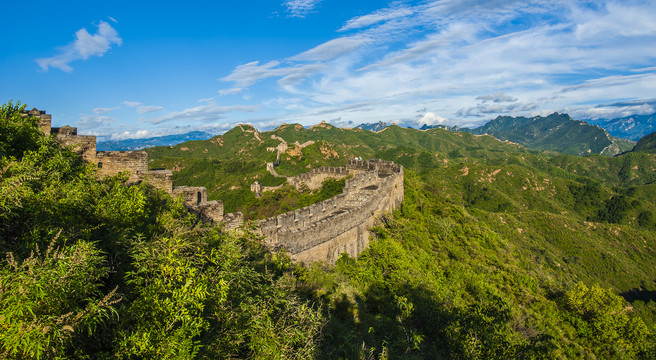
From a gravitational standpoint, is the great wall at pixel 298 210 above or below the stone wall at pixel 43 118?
below

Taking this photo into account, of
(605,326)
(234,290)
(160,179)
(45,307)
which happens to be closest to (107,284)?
(45,307)

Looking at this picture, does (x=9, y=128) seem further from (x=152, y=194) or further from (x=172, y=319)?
(x=172, y=319)

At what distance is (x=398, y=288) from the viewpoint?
43.4 feet

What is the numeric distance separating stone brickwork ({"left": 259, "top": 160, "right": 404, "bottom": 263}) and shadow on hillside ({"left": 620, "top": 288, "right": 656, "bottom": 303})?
51593 mm

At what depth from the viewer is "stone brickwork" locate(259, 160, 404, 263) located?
12.3 m

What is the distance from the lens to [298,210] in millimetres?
14102

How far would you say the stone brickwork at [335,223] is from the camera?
1234 cm

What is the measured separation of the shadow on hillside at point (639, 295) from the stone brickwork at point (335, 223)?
5159cm

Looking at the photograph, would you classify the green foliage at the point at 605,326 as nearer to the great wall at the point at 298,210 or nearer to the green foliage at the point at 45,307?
the great wall at the point at 298,210

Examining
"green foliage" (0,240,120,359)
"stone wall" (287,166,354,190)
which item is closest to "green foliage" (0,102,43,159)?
"green foliage" (0,240,120,359)

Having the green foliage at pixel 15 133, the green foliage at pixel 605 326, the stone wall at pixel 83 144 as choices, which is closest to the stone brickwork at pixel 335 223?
the stone wall at pixel 83 144

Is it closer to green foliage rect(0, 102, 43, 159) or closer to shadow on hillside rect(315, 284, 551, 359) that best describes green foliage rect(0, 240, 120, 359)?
shadow on hillside rect(315, 284, 551, 359)

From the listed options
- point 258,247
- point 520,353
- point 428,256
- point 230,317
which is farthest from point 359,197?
point 230,317

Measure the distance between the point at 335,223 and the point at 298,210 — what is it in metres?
1.87
